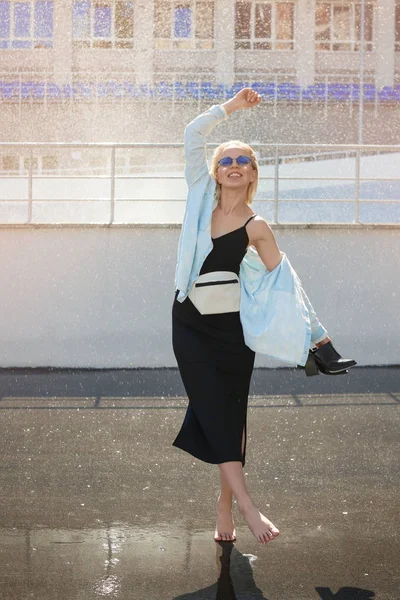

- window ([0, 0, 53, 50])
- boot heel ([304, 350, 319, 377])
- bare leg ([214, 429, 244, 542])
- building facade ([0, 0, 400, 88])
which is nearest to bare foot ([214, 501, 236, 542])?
bare leg ([214, 429, 244, 542])

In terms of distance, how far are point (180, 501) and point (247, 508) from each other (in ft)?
2.70

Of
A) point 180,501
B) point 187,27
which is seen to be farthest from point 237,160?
point 187,27

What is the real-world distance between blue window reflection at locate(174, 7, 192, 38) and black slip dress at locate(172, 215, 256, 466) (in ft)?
90.7

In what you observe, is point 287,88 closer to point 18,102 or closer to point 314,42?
point 314,42

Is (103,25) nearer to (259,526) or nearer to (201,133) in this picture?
(201,133)

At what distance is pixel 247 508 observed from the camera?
11.9ft

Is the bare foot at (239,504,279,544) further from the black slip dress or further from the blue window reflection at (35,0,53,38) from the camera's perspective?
the blue window reflection at (35,0,53,38)

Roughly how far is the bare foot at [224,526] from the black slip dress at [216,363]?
19cm

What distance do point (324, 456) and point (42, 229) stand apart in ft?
15.8

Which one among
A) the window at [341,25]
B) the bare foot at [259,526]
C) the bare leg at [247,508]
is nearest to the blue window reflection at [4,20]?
the window at [341,25]

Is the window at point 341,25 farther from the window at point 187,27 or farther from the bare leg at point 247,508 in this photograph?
the bare leg at point 247,508

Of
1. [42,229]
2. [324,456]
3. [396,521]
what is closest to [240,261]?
[396,521]

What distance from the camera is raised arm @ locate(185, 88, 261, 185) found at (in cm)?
382

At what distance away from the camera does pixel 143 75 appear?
2995 cm
